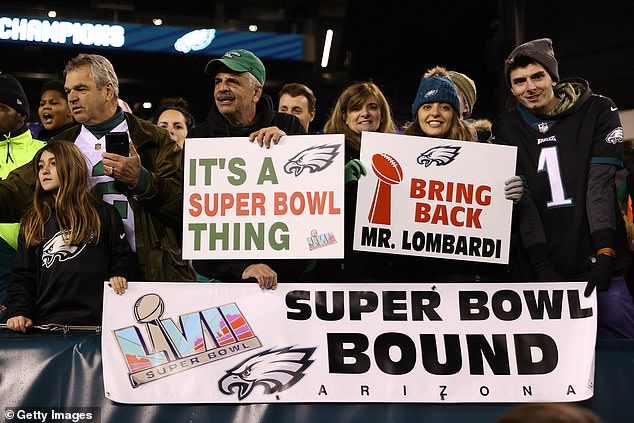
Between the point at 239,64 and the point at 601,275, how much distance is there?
2.05 metres

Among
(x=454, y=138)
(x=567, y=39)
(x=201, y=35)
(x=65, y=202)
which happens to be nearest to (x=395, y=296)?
(x=454, y=138)

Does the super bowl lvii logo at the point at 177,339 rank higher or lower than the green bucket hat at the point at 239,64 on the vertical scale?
lower

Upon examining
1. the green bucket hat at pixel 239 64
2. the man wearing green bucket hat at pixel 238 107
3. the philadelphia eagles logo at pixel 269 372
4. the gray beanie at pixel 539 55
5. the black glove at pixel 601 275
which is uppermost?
the gray beanie at pixel 539 55

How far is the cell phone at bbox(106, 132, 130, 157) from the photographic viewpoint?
460cm

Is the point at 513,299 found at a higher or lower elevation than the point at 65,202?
lower

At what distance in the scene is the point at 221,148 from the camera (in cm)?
444

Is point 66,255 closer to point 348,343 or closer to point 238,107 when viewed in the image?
point 238,107

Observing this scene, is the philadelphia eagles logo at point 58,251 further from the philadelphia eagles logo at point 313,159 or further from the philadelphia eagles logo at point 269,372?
the philadelphia eagles logo at point 313,159

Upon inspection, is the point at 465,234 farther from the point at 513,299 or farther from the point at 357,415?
the point at 357,415

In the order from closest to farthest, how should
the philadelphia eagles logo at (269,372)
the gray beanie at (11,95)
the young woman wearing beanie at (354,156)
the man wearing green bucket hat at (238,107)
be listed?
the philadelphia eagles logo at (269,372) → the young woman wearing beanie at (354,156) → the man wearing green bucket hat at (238,107) → the gray beanie at (11,95)

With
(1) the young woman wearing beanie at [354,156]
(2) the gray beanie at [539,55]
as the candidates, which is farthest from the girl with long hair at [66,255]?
(2) the gray beanie at [539,55]

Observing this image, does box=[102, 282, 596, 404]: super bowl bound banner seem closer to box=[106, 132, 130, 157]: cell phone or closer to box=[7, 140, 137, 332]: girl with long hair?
box=[7, 140, 137, 332]: girl with long hair

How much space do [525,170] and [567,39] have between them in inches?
283

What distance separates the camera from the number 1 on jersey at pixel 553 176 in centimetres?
463
